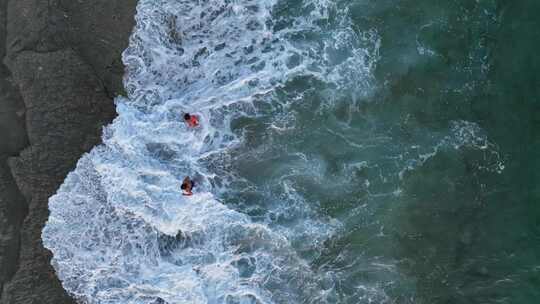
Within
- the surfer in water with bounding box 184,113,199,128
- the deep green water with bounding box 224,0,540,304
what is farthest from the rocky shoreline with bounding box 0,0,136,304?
the deep green water with bounding box 224,0,540,304

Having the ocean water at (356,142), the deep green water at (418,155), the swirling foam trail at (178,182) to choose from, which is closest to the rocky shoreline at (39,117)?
the swirling foam trail at (178,182)

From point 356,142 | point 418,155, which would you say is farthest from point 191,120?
point 418,155

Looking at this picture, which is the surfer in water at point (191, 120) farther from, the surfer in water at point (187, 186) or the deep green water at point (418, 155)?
the surfer in water at point (187, 186)

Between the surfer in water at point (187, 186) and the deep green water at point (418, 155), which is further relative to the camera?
the deep green water at point (418, 155)

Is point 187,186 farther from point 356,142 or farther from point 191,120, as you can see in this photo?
point 356,142

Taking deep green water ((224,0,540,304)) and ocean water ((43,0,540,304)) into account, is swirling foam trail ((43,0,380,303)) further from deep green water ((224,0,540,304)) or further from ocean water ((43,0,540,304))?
deep green water ((224,0,540,304))

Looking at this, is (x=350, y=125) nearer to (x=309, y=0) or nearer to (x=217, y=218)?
(x=309, y=0)
